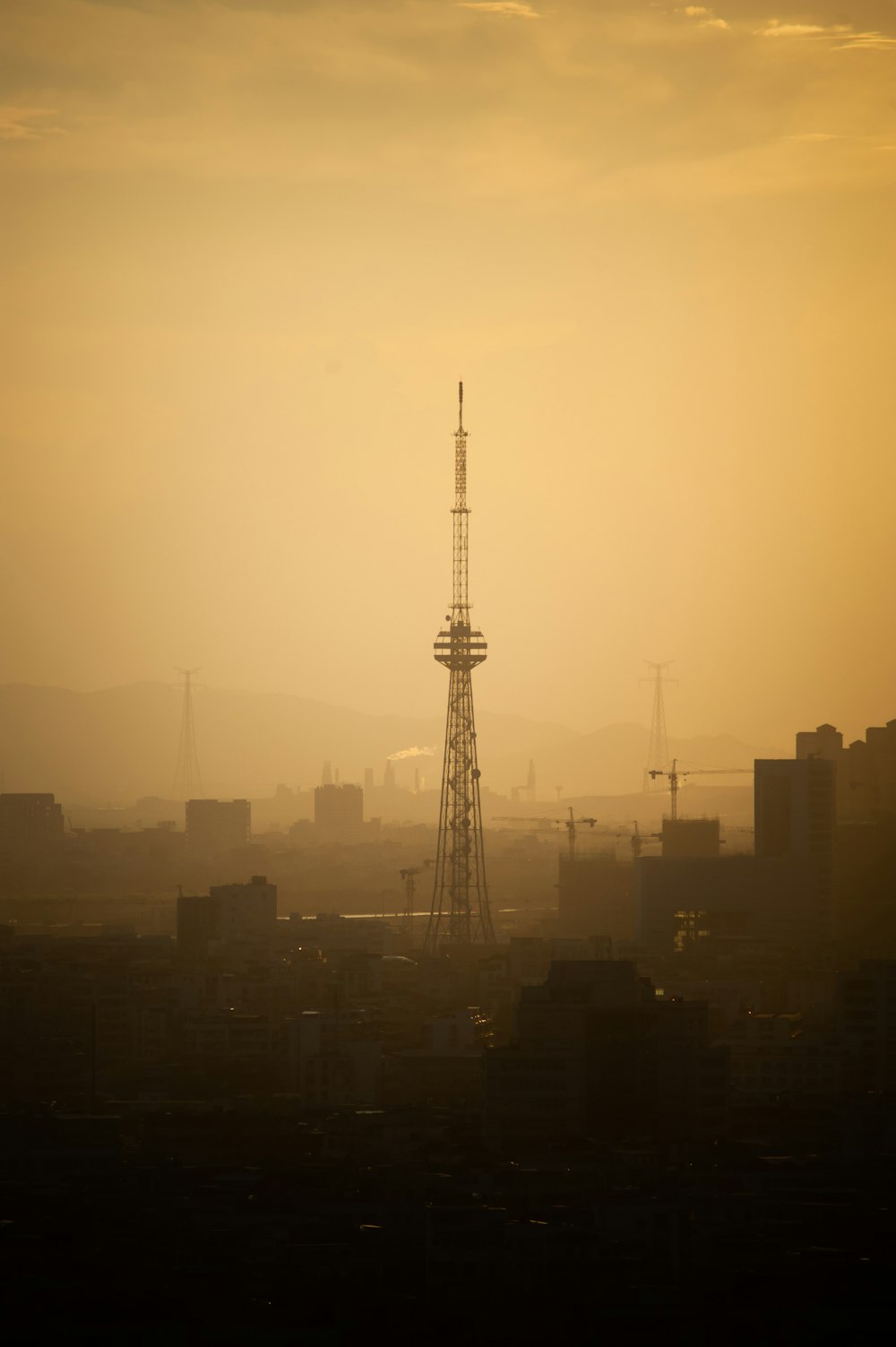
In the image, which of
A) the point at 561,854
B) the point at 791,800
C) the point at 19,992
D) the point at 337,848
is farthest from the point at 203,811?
the point at 19,992

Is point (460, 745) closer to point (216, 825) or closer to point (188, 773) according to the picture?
point (216, 825)

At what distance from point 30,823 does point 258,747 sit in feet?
286

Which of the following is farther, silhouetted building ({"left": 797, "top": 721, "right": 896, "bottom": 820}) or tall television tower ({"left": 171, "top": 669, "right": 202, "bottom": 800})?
tall television tower ({"left": 171, "top": 669, "right": 202, "bottom": 800})

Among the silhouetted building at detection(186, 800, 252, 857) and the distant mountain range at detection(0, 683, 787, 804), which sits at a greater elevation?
the distant mountain range at detection(0, 683, 787, 804)

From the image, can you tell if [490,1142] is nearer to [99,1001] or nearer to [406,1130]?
[406,1130]

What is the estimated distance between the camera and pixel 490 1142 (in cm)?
2052

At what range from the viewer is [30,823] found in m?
85.6

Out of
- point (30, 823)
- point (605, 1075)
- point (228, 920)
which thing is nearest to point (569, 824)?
point (30, 823)

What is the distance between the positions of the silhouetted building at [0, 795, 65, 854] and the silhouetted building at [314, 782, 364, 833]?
20.3 m

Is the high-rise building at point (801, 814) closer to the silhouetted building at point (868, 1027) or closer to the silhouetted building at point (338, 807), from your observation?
the silhouetted building at point (868, 1027)

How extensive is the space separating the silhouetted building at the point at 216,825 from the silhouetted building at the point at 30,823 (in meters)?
4.84

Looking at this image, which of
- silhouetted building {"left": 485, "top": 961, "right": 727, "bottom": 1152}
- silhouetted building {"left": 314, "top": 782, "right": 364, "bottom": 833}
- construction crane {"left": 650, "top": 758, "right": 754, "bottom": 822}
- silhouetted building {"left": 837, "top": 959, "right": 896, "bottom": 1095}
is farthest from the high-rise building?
silhouetted building {"left": 314, "top": 782, "right": 364, "bottom": 833}

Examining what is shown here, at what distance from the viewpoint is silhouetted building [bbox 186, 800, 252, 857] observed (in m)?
Result: 88.3

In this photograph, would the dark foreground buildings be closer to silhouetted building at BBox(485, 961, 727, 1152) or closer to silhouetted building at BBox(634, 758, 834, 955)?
silhouetted building at BBox(485, 961, 727, 1152)
